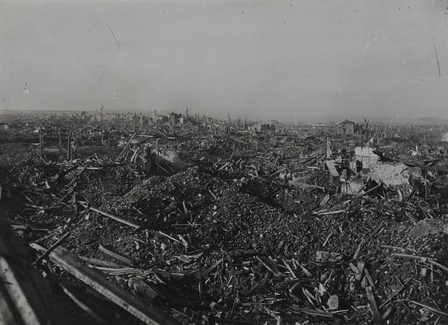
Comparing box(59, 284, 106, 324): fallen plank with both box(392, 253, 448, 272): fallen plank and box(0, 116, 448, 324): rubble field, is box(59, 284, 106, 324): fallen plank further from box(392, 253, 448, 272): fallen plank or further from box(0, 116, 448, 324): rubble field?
box(392, 253, 448, 272): fallen plank

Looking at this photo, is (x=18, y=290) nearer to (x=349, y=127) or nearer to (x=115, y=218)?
(x=115, y=218)

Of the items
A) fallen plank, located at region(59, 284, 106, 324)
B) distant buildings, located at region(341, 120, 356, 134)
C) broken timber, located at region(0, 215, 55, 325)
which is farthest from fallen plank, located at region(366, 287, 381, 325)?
distant buildings, located at region(341, 120, 356, 134)

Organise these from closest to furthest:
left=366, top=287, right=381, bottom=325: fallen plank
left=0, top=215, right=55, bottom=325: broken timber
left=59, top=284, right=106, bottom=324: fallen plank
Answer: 1. left=0, top=215, right=55, bottom=325: broken timber
2. left=59, top=284, right=106, bottom=324: fallen plank
3. left=366, top=287, right=381, bottom=325: fallen plank

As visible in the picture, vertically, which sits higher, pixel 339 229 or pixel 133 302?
pixel 133 302

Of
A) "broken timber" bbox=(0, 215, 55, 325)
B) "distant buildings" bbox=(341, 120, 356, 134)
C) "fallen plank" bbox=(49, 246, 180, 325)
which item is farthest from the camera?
"distant buildings" bbox=(341, 120, 356, 134)

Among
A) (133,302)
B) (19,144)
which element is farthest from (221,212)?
(19,144)

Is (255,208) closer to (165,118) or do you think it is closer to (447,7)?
(447,7)
